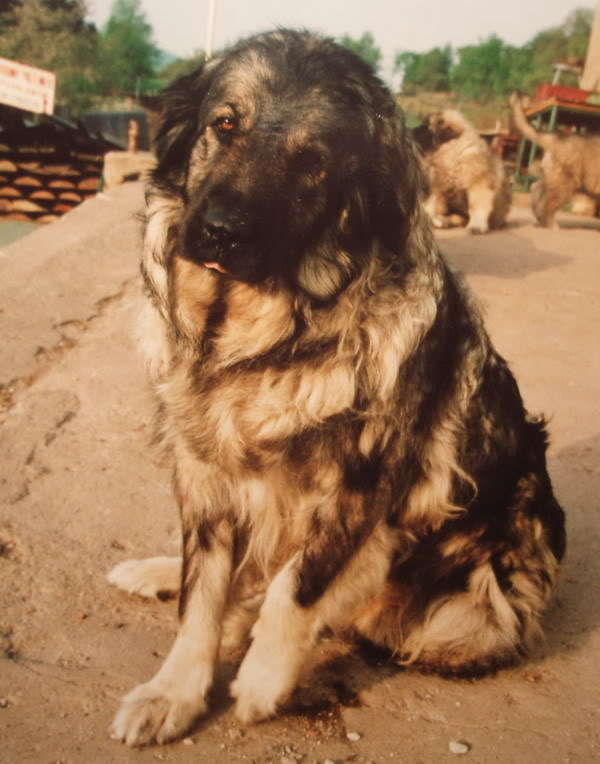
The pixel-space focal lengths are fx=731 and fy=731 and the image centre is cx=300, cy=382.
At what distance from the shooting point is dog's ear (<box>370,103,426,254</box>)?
92.1 inches

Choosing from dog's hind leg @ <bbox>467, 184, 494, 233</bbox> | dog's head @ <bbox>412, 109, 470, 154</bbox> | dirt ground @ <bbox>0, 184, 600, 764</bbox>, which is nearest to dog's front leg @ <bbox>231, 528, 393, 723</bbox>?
dirt ground @ <bbox>0, 184, 600, 764</bbox>

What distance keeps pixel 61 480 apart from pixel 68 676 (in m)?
1.40

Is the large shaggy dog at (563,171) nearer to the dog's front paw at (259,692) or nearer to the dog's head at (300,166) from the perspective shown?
the dog's head at (300,166)

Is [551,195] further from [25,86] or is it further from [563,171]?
[25,86]

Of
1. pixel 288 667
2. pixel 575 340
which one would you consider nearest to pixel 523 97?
pixel 575 340

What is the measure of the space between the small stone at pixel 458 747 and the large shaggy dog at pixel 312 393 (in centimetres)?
35

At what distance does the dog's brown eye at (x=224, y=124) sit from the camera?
2341mm

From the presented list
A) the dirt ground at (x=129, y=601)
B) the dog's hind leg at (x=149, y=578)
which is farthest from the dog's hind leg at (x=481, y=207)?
the dog's hind leg at (x=149, y=578)

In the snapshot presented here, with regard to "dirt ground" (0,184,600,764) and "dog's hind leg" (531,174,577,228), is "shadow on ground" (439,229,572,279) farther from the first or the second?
"dirt ground" (0,184,600,764)

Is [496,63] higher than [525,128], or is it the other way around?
[496,63]

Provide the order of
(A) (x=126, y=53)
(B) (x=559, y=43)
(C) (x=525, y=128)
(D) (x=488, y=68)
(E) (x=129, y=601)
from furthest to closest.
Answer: (D) (x=488, y=68), (B) (x=559, y=43), (A) (x=126, y=53), (C) (x=525, y=128), (E) (x=129, y=601)

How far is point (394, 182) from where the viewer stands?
2389mm

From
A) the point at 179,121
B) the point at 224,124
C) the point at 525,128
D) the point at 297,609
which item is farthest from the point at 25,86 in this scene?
the point at 297,609

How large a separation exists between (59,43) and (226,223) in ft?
126
